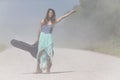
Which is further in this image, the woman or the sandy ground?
the woman

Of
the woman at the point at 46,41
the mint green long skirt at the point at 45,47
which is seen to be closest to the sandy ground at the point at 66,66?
the woman at the point at 46,41

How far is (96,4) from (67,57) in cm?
274

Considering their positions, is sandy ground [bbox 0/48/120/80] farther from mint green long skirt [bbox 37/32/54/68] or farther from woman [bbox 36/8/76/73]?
mint green long skirt [bbox 37/32/54/68]

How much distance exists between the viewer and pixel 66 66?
1266 centimetres

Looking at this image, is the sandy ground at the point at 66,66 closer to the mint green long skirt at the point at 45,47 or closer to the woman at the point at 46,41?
the woman at the point at 46,41

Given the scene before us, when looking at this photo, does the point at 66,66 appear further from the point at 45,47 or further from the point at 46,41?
the point at 46,41

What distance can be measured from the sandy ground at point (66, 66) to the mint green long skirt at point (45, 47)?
37 cm

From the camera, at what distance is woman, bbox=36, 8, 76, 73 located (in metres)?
11.8

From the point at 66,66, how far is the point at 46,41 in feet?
3.94

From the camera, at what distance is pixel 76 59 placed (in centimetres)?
1319

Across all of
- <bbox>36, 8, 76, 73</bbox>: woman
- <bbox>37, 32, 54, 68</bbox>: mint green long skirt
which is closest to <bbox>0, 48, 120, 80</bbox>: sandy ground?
<bbox>36, 8, 76, 73</bbox>: woman

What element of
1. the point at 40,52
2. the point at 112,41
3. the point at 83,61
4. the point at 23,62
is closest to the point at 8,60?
the point at 23,62

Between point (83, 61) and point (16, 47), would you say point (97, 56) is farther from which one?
point (16, 47)

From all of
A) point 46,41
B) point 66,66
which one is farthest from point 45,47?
point 66,66
